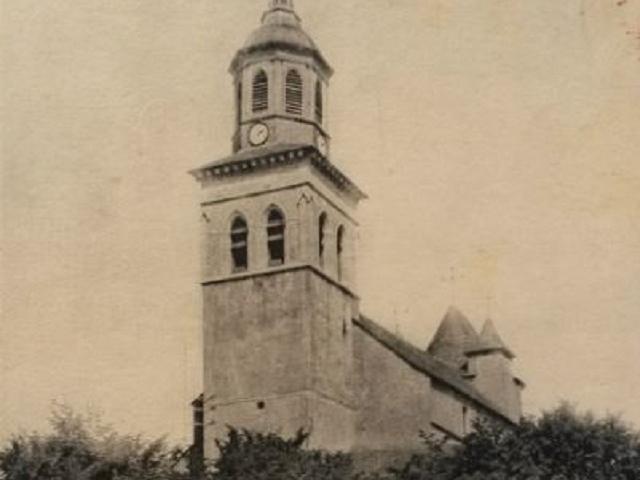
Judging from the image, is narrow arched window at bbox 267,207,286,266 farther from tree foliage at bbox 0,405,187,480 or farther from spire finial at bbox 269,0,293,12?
tree foliage at bbox 0,405,187,480

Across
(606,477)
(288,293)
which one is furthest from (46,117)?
(606,477)

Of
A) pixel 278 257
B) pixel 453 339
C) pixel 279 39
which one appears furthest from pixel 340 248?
pixel 453 339

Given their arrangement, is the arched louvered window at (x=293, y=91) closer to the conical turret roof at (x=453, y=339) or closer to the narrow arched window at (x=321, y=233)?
the narrow arched window at (x=321, y=233)

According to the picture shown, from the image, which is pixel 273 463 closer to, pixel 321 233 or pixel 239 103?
pixel 321 233

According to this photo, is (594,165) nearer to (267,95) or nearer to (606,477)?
(606,477)

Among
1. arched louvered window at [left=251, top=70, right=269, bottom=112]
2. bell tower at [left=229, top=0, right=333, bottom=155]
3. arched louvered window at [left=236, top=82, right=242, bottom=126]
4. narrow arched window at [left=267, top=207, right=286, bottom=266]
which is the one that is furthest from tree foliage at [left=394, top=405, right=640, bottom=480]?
arched louvered window at [left=236, top=82, right=242, bottom=126]

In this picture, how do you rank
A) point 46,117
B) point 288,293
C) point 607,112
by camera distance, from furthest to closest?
point 288,293 < point 46,117 < point 607,112
